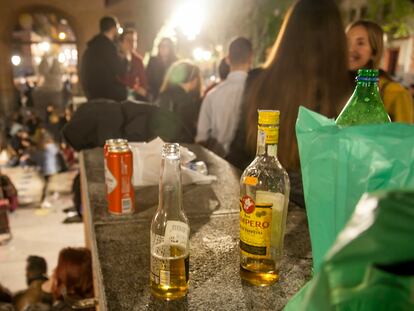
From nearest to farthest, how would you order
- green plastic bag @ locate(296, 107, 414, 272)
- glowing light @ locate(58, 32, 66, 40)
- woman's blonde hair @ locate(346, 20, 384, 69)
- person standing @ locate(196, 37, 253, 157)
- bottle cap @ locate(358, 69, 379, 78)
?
green plastic bag @ locate(296, 107, 414, 272), bottle cap @ locate(358, 69, 379, 78), woman's blonde hair @ locate(346, 20, 384, 69), person standing @ locate(196, 37, 253, 157), glowing light @ locate(58, 32, 66, 40)

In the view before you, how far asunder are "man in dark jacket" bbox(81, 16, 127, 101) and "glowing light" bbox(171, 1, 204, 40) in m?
4.34

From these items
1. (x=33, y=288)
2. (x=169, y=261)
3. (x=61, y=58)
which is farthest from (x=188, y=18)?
(x=169, y=261)

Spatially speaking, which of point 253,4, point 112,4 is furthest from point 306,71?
point 253,4

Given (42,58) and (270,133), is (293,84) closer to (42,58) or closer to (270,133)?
(270,133)

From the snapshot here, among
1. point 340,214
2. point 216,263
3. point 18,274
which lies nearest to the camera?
point 340,214

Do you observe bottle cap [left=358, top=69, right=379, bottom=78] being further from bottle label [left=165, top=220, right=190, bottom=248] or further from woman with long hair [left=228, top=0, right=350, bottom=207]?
woman with long hair [left=228, top=0, right=350, bottom=207]

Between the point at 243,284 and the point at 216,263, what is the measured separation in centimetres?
11

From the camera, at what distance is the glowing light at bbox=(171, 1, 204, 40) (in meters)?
8.16

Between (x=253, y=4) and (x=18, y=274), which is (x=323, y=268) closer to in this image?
(x=18, y=274)

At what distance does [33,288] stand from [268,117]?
7.13 feet

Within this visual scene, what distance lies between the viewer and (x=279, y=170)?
0.90 metres

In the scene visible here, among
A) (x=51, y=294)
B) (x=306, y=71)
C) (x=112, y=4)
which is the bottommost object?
(x=51, y=294)

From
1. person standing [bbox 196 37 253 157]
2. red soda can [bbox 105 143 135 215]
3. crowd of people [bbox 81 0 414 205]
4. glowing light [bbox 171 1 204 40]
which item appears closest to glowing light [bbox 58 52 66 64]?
glowing light [bbox 171 1 204 40]

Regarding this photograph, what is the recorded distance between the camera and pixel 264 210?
824mm
